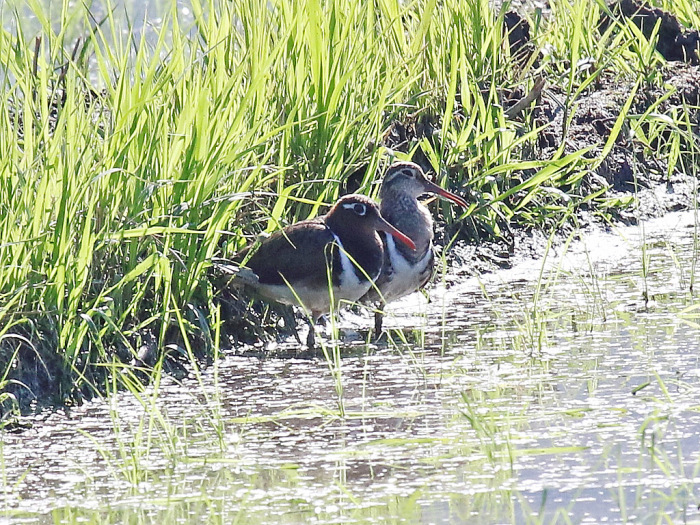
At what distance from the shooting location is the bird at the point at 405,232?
573 cm

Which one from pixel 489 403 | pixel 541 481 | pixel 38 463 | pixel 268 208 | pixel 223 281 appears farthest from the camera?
pixel 268 208

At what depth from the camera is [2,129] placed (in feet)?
15.8

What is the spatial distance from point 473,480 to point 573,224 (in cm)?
354

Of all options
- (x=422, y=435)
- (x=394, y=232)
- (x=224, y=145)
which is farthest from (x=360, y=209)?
(x=422, y=435)

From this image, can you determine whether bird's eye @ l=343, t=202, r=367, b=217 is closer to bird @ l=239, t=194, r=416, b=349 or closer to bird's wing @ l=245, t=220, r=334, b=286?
bird @ l=239, t=194, r=416, b=349

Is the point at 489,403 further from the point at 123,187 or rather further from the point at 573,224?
the point at 573,224

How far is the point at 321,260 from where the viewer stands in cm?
546

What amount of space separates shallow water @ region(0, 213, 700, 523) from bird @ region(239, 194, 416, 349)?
25cm

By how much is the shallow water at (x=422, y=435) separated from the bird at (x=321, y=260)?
0.83ft

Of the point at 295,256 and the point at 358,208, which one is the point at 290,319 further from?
the point at 358,208

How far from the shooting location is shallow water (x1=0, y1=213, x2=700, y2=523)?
11.5 feet

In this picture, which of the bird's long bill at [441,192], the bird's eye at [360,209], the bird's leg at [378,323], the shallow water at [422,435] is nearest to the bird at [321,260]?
the bird's eye at [360,209]

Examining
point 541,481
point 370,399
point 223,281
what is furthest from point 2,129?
point 541,481

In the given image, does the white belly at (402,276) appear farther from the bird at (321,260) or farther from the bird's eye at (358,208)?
the bird's eye at (358,208)
